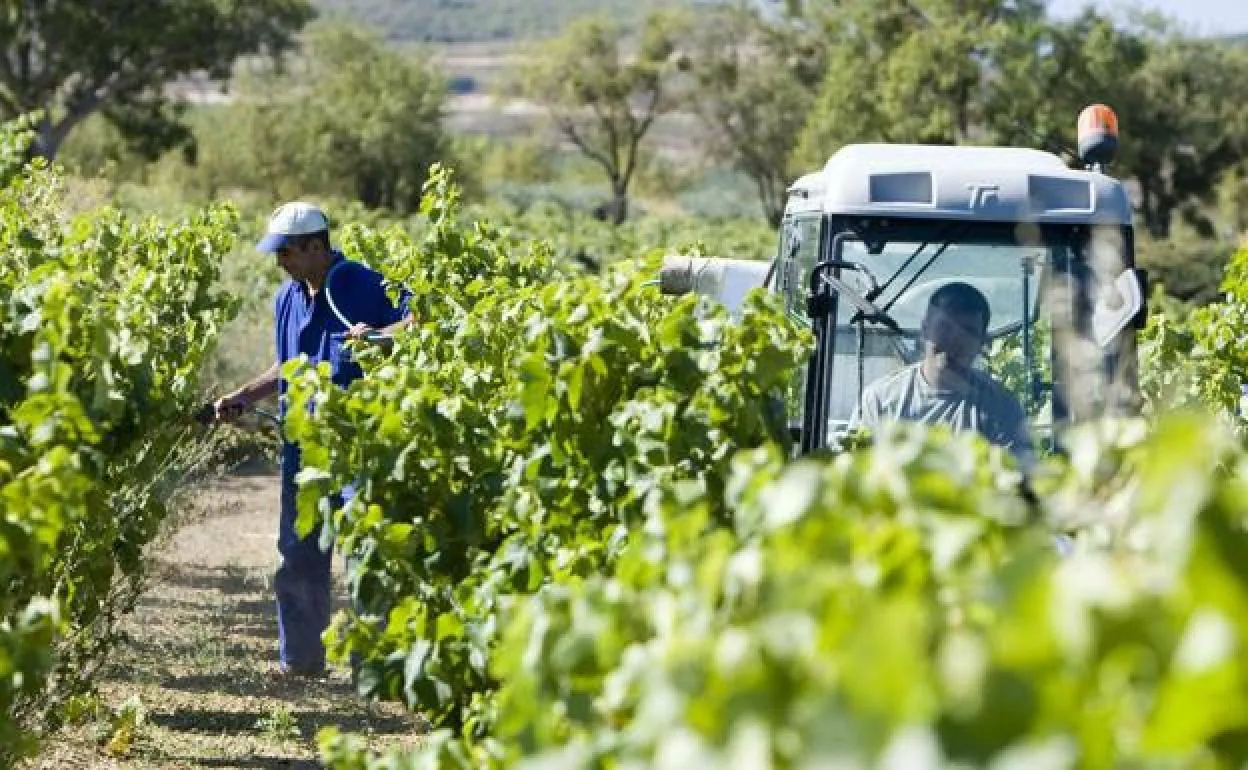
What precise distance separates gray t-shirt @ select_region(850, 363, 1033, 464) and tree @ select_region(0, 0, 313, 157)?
44.0 m

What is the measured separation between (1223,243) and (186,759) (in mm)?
46928


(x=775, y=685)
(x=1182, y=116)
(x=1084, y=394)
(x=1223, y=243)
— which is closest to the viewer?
(x=775, y=685)

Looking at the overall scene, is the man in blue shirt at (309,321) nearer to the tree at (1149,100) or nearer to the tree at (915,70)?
the tree at (1149,100)

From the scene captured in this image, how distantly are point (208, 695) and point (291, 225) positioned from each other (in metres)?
2.00

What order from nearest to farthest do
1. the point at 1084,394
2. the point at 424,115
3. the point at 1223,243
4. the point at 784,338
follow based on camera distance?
the point at 784,338 → the point at 1084,394 → the point at 1223,243 → the point at 424,115

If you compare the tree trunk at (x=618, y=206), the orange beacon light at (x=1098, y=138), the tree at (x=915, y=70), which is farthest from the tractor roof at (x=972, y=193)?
the tree trunk at (x=618, y=206)

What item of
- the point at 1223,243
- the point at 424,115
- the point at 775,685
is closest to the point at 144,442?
the point at 775,685

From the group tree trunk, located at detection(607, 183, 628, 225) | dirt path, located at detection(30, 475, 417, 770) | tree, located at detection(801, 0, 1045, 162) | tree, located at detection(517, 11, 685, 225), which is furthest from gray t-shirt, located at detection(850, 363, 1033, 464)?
tree, located at detection(517, 11, 685, 225)

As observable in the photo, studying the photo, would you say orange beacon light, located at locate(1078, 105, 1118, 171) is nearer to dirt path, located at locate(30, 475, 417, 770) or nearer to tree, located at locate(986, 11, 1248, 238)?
dirt path, located at locate(30, 475, 417, 770)

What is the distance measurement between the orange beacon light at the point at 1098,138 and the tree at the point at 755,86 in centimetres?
6132

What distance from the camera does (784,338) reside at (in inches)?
183

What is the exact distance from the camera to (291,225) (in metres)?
8.19

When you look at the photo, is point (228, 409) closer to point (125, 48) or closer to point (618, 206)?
point (125, 48)

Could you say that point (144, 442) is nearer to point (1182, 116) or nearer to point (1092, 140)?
point (1092, 140)
